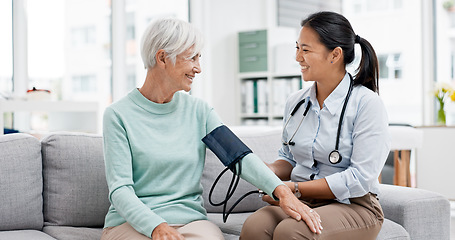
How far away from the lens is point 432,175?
433 cm

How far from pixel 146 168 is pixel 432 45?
4.10m

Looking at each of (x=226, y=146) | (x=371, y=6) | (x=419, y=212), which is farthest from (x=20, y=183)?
(x=371, y=6)

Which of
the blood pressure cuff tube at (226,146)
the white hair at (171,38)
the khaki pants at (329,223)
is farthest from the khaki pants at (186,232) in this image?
the white hair at (171,38)

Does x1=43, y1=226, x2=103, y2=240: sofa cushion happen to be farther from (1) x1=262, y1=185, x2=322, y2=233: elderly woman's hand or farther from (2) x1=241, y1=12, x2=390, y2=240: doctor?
(1) x1=262, y1=185, x2=322, y2=233: elderly woman's hand

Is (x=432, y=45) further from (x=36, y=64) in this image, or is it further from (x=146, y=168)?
(x=146, y=168)

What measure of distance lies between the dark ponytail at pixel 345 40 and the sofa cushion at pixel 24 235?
127 centimetres

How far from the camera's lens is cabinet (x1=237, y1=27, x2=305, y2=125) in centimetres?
489

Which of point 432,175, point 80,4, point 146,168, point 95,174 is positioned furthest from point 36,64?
point 432,175

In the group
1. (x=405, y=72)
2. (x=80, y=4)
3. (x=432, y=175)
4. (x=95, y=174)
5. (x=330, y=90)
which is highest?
(x=80, y=4)

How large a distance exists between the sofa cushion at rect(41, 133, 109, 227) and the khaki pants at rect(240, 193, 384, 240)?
660 mm

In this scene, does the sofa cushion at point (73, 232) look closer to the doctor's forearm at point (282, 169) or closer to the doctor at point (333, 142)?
the doctor at point (333, 142)

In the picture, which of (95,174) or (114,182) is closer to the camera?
(114,182)

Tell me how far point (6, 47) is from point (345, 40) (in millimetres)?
2936

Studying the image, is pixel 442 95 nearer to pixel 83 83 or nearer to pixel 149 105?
pixel 83 83
